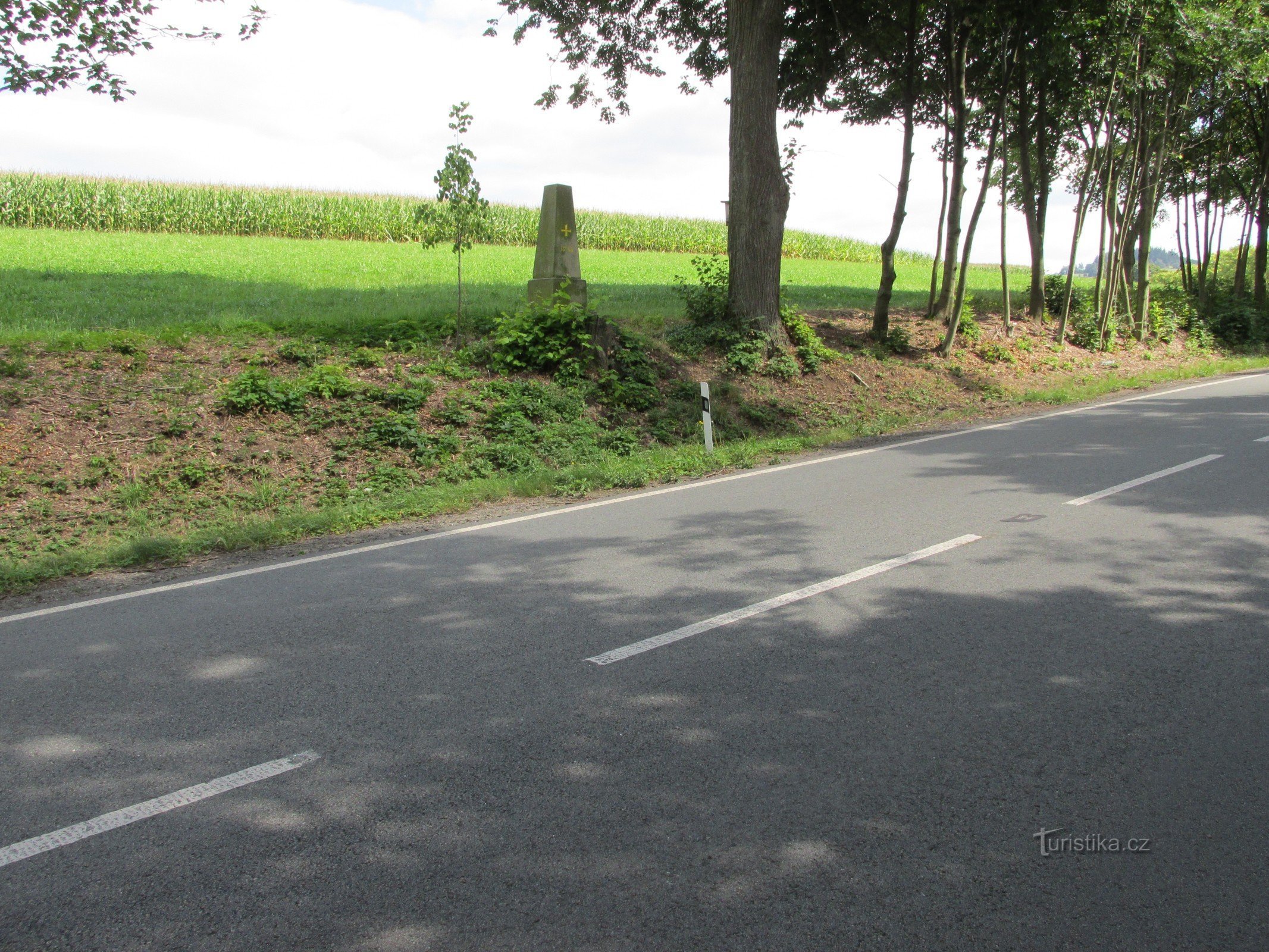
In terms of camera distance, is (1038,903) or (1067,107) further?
(1067,107)

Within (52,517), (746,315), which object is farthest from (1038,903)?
(746,315)

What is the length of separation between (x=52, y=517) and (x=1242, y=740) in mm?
9550

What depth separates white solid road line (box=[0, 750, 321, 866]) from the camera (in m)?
3.24

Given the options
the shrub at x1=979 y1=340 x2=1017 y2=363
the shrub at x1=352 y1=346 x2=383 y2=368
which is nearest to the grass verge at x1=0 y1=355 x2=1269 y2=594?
the shrub at x1=352 y1=346 x2=383 y2=368

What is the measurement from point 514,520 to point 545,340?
616 centimetres

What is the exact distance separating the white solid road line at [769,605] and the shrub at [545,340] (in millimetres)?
7962

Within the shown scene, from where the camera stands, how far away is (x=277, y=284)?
19422 mm

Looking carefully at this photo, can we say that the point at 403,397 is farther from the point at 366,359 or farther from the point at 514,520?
the point at 514,520

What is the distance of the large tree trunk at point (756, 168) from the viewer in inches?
604

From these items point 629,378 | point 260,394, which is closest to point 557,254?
point 629,378

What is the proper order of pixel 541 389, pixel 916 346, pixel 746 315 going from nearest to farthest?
pixel 541 389, pixel 746 315, pixel 916 346

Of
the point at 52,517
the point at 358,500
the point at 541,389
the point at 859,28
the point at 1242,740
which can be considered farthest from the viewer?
the point at 859,28

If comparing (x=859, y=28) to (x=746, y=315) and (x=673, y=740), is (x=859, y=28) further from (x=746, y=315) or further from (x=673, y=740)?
(x=673, y=740)

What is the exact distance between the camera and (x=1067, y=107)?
78.2 ft
